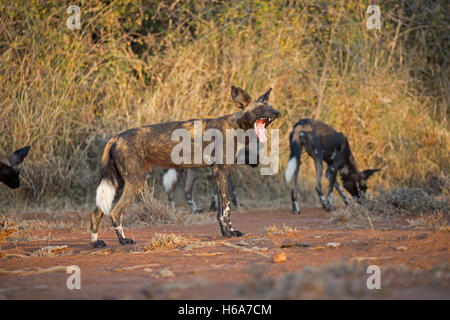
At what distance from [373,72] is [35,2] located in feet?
23.6

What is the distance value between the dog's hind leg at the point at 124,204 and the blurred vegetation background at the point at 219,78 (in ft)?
14.1

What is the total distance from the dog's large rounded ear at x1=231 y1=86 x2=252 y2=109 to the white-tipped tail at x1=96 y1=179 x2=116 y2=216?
1.66m

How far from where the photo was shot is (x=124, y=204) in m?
5.37

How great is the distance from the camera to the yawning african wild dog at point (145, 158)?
5.37 m

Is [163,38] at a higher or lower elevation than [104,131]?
higher

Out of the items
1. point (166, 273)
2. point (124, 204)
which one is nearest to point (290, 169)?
point (124, 204)

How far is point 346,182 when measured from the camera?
31.6ft

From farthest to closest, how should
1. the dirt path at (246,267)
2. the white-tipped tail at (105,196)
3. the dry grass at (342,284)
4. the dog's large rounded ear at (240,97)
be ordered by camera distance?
the dog's large rounded ear at (240,97) → the white-tipped tail at (105,196) → the dirt path at (246,267) → the dry grass at (342,284)

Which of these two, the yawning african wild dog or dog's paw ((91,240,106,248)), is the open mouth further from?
dog's paw ((91,240,106,248))

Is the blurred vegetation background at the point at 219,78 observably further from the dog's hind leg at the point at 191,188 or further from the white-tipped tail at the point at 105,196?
the white-tipped tail at the point at 105,196

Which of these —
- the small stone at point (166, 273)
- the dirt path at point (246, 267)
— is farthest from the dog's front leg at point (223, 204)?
the small stone at point (166, 273)

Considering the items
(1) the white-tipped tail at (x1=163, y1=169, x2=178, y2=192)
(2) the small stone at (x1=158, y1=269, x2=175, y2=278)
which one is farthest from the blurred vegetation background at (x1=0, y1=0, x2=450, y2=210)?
(2) the small stone at (x1=158, y1=269, x2=175, y2=278)
